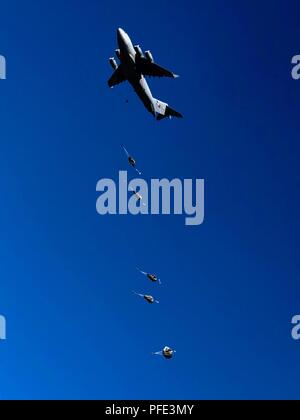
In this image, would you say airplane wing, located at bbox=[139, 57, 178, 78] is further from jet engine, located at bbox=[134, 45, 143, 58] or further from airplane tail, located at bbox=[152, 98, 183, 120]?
airplane tail, located at bbox=[152, 98, 183, 120]

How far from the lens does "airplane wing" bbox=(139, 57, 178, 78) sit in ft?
159

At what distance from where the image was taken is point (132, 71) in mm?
50938

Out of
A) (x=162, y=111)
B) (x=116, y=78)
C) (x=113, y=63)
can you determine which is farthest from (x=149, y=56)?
(x=162, y=111)

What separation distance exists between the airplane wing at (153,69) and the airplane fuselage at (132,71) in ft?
3.05

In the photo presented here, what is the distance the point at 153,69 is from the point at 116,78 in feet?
33.0

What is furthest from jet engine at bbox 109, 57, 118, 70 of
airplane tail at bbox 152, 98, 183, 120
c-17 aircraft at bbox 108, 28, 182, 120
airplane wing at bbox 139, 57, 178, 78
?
airplane wing at bbox 139, 57, 178, 78

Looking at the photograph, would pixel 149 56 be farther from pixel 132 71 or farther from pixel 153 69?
pixel 132 71

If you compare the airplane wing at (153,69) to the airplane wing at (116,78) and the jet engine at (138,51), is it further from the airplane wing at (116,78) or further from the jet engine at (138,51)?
the airplane wing at (116,78)

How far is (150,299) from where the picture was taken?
138ft
